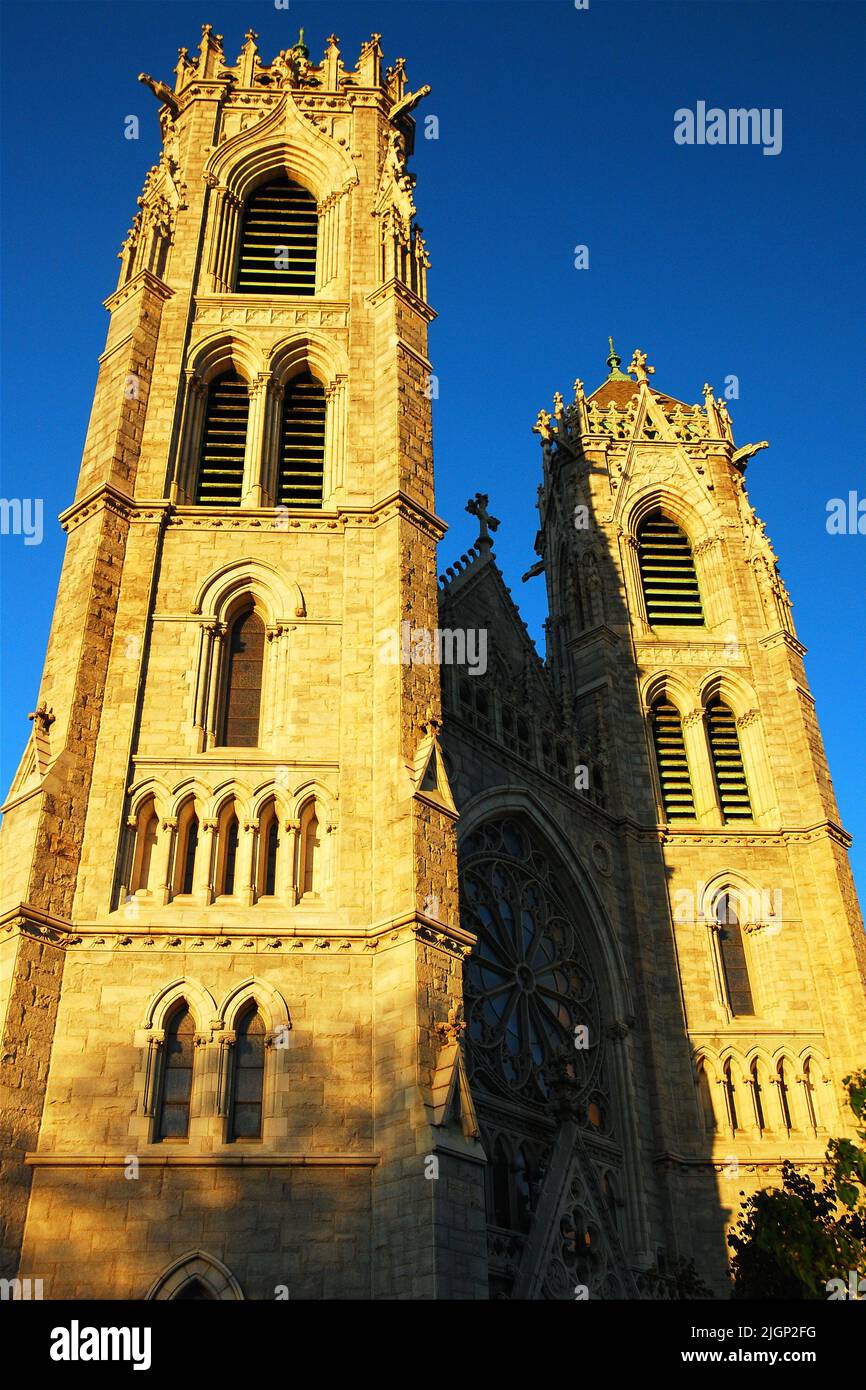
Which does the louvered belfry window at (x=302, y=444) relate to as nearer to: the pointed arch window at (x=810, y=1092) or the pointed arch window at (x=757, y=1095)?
the pointed arch window at (x=757, y=1095)

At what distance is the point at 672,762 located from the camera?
28891 mm

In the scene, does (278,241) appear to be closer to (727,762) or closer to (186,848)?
(186,848)

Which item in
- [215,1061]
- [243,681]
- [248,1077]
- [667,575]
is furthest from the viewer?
[667,575]

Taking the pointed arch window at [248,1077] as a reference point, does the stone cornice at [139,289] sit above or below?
above

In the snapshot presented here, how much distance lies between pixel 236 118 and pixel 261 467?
11.1m

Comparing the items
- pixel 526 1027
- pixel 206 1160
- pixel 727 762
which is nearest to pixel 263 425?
pixel 526 1027

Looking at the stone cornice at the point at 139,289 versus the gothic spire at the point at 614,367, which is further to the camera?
the gothic spire at the point at 614,367

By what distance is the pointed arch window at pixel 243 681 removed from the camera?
1847cm

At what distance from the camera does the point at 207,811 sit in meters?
17.2

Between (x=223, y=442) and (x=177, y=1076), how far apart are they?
11565mm

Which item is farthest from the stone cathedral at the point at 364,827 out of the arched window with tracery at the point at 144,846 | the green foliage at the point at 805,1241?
the green foliage at the point at 805,1241

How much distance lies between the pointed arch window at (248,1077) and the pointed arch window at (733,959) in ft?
40.5


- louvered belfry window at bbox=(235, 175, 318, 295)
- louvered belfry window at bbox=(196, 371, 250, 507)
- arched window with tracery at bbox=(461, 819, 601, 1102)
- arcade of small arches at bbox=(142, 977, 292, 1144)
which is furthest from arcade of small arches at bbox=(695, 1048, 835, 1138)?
louvered belfry window at bbox=(235, 175, 318, 295)
